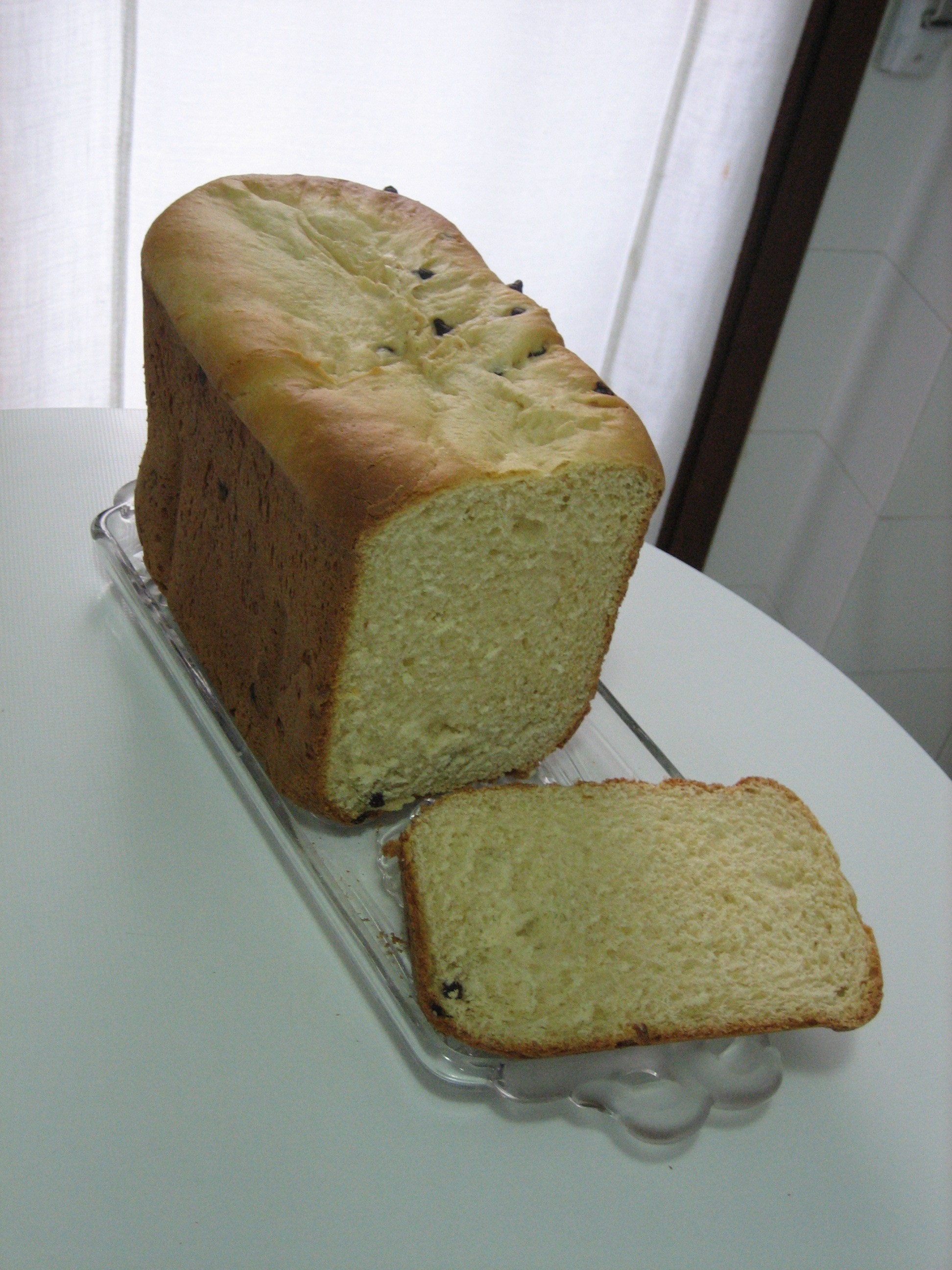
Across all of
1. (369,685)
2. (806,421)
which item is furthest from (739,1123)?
(806,421)

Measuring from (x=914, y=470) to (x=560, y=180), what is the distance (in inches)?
40.3

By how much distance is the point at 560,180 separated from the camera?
93.1 inches

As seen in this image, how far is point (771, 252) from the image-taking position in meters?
2.55

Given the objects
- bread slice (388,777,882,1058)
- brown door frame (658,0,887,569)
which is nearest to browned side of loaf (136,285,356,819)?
bread slice (388,777,882,1058)

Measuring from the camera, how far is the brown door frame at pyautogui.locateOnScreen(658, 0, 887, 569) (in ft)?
7.59

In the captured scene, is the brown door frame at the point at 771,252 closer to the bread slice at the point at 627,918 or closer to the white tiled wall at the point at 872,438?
the white tiled wall at the point at 872,438

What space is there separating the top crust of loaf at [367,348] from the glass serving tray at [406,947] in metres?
0.37

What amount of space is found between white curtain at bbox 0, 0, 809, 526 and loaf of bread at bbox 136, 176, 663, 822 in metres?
0.74

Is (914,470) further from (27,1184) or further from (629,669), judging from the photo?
(27,1184)

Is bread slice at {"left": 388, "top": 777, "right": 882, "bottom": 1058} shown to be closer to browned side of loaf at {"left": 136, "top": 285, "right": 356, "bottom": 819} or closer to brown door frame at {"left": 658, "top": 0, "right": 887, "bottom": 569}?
browned side of loaf at {"left": 136, "top": 285, "right": 356, "bottom": 819}

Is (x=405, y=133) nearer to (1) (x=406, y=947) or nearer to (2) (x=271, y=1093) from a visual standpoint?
(1) (x=406, y=947)

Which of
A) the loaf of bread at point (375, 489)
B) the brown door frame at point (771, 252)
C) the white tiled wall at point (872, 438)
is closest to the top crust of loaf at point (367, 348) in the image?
the loaf of bread at point (375, 489)

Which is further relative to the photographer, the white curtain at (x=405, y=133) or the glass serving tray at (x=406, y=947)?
the white curtain at (x=405, y=133)

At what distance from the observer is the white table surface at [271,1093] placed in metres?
0.93
